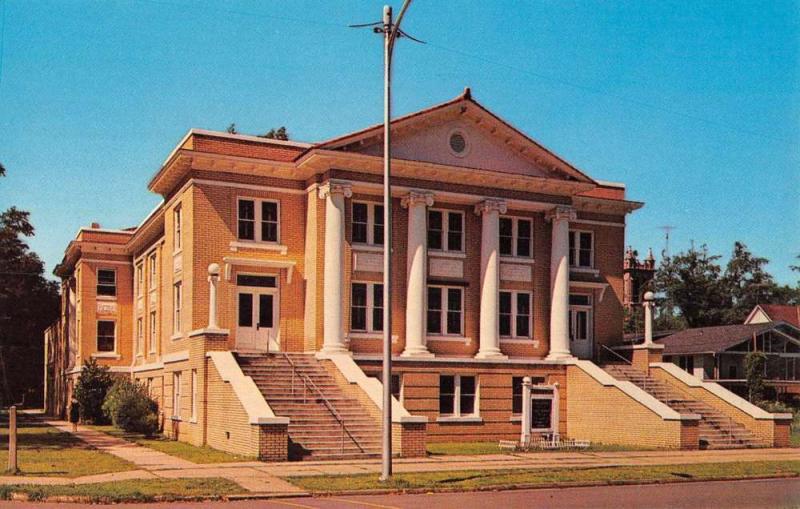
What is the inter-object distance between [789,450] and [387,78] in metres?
19.0

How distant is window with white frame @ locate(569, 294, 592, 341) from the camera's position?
38.8 m

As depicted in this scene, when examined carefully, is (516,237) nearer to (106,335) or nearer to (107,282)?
Result: (107,282)

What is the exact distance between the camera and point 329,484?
19.1m

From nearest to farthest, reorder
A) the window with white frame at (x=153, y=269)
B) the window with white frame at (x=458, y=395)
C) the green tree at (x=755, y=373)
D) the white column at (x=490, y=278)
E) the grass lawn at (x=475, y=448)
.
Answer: the grass lawn at (x=475, y=448) < the window with white frame at (x=458, y=395) < the white column at (x=490, y=278) < the window with white frame at (x=153, y=269) < the green tree at (x=755, y=373)

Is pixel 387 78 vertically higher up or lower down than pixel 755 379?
higher up

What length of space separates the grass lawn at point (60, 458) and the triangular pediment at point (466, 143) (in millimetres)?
13050

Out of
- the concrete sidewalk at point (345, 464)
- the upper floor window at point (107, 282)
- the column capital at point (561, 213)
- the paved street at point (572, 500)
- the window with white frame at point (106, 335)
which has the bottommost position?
the concrete sidewalk at point (345, 464)

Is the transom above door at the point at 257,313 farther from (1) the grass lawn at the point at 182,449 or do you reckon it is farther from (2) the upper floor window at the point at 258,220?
(1) the grass lawn at the point at 182,449

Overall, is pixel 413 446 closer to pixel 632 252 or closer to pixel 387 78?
pixel 387 78

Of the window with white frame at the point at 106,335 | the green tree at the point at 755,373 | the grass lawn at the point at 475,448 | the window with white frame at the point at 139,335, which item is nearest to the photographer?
the grass lawn at the point at 475,448

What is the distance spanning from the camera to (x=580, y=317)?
128ft

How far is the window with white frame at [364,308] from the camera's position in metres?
33.3

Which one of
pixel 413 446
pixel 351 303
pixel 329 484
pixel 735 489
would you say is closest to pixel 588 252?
pixel 351 303

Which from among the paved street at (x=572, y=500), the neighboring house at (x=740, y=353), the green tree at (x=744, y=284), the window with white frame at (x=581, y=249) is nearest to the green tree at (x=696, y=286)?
the green tree at (x=744, y=284)
